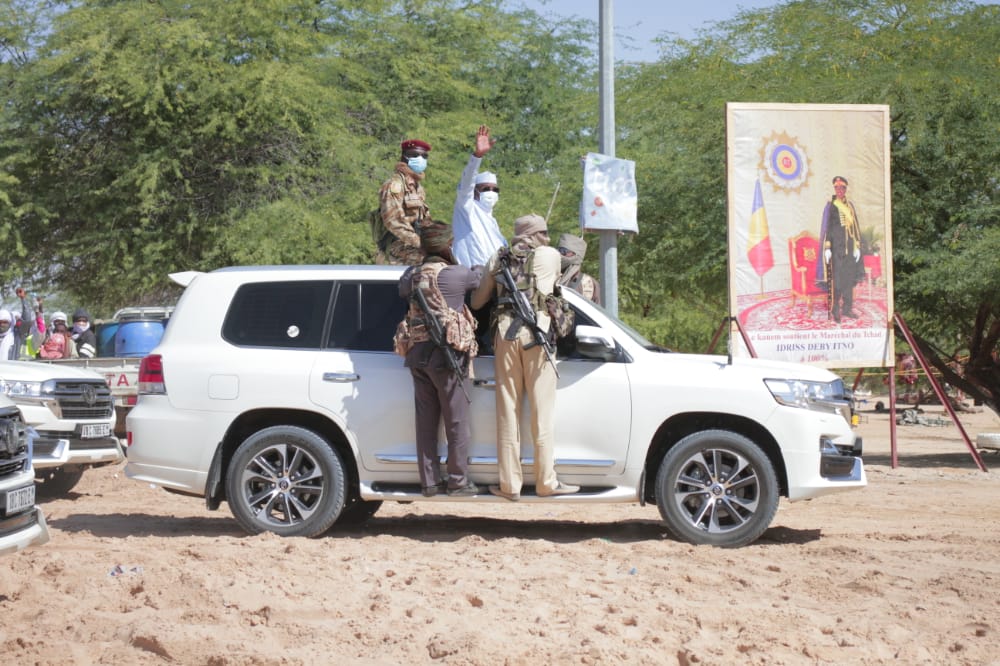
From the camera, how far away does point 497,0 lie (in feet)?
99.7

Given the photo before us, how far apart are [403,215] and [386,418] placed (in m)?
1.62

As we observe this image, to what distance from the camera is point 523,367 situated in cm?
891

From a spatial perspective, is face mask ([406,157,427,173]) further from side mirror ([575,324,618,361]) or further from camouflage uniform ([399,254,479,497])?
side mirror ([575,324,618,361])

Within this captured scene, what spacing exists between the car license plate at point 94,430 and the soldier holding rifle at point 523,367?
5482mm

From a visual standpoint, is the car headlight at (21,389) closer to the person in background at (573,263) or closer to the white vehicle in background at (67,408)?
the white vehicle in background at (67,408)

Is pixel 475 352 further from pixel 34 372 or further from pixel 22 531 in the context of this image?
pixel 34 372

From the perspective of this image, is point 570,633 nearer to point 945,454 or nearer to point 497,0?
point 945,454

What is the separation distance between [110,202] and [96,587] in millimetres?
18429

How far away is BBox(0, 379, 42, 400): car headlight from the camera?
12.4 metres

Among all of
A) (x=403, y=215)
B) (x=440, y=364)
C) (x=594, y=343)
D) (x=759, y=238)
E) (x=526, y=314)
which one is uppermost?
(x=759, y=238)

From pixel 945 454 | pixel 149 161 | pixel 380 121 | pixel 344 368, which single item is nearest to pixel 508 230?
pixel 380 121

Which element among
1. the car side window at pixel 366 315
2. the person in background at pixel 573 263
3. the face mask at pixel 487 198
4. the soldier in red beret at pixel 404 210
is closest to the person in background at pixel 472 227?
the face mask at pixel 487 198

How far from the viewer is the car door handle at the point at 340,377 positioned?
9195 millimetres

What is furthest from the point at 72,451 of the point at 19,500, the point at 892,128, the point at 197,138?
the point at 197,138
